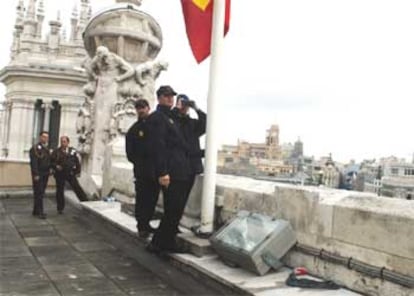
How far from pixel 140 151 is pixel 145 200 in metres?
0.55

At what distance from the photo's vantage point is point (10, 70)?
1320 inches

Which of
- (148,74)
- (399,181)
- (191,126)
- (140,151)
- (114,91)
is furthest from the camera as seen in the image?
(148,74)

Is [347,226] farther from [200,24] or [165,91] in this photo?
[200,24]

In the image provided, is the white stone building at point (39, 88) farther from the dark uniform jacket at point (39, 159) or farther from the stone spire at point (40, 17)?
the dark uniform jacket at point (39, 159)

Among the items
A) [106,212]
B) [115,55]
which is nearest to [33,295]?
[106,212]

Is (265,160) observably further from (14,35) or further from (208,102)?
(14,35)

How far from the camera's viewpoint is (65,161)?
31.9 ft

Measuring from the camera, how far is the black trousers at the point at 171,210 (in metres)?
5.31

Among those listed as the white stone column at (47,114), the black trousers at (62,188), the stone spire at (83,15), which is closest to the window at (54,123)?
the white stone column at (47,114)

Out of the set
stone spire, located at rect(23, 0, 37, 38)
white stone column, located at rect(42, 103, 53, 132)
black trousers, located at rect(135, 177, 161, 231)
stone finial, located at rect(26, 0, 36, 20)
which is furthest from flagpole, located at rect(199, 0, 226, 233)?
stone finial, located at rect(26, 0, 36, 20)

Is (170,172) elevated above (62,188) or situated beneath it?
elevated above

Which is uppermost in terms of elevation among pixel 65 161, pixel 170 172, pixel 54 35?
pixel 54 35

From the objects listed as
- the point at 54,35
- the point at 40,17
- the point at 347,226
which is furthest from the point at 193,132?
the point at 40,17

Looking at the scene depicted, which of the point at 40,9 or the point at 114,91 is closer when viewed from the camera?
the point at 114,91
